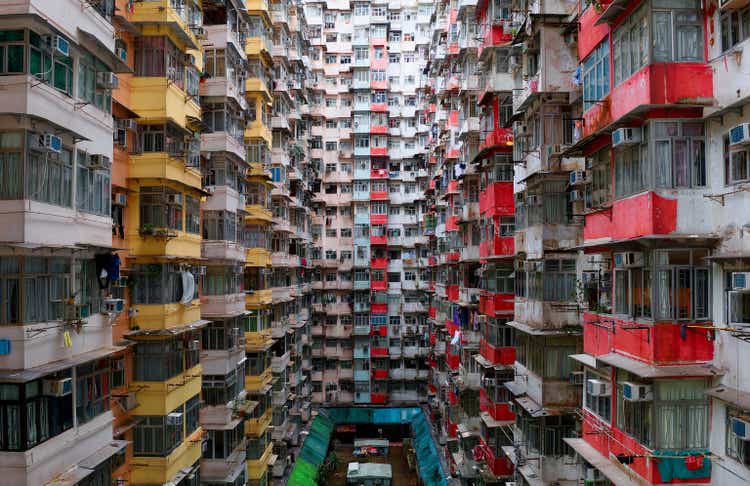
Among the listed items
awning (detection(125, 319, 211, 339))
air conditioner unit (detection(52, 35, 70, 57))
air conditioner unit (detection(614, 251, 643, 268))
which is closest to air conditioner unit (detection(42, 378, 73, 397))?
awning (detection(125, 319, 211, 339))

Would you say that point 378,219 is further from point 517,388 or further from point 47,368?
point 47,368

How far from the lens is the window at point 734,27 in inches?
404

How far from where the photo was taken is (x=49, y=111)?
12.1 meters

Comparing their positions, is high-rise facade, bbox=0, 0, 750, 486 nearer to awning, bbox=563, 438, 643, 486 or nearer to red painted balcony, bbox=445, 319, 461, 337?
awning, bbox=563, 438, 643, 486

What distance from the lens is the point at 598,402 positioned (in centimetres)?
1454

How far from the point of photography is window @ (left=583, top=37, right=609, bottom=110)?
45.4ft

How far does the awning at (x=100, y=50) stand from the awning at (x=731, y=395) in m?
13.7

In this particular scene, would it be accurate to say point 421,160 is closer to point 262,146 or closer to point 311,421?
point 311,421

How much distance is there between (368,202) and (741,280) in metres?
44.5

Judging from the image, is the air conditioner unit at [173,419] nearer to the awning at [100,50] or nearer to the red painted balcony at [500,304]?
the awning at [100,50]

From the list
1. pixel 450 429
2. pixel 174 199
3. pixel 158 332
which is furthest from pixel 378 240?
pixel 158 332

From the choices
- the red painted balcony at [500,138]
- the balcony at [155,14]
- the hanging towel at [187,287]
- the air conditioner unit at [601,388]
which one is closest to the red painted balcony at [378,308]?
the red painted balcony at [500,138]

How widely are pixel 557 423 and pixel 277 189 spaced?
20.3 metres

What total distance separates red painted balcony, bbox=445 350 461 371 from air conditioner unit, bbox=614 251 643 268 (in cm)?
2117
